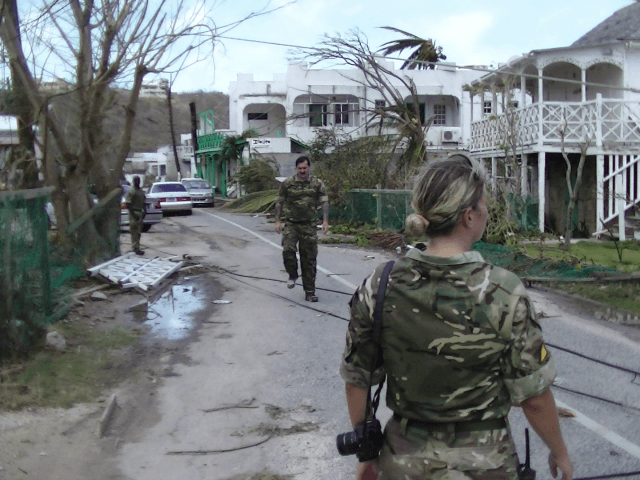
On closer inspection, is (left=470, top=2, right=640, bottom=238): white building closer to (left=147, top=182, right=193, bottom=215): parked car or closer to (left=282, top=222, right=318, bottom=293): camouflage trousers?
(left=282, top=222, right=318, bottom=293): camouflage trousers

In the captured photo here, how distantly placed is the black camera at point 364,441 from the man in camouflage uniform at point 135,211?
1370cm

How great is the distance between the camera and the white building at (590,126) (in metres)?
19.9

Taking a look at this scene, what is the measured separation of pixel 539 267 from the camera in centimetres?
1219

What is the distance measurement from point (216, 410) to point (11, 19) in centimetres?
739

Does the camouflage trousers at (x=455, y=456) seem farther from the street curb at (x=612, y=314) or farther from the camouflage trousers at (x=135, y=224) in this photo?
the camouflage trousers at (x=135, y=224)

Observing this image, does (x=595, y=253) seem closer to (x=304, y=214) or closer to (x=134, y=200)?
(x=304, y=214)

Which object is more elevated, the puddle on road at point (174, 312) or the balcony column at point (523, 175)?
the balcony column at point (523, 175)

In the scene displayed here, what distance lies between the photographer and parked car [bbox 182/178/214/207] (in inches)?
1560

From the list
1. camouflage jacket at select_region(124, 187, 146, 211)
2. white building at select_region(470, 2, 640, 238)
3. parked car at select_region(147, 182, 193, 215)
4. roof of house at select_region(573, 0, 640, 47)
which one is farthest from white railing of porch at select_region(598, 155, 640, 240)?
parked car at select_region(147, 182, 193, 215)

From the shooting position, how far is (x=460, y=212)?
2.27 m

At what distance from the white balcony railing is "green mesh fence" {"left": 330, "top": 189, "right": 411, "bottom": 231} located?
11.0 ft

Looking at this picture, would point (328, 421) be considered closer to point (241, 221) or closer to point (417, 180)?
point (417, 180)

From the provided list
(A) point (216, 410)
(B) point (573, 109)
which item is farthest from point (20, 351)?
(B) point (573, 109)

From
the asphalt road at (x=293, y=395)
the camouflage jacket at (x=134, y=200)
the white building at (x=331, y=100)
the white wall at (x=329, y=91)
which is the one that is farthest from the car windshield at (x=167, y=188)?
the asphalt road at (x=293, y=395)
